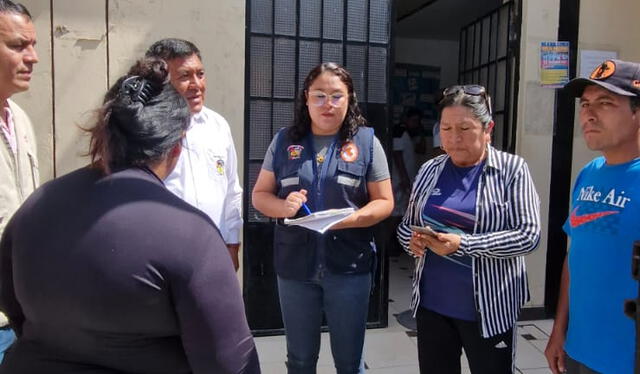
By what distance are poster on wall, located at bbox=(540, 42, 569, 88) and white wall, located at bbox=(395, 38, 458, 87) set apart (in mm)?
3772

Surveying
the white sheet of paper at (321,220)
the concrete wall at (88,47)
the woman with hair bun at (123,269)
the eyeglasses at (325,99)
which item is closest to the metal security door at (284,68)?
the concrete wall at (88,47)

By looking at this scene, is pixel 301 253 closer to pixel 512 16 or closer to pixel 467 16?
pixel 512 16

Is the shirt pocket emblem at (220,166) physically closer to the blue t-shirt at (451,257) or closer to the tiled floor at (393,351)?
the blue t-shirt at (451,257)

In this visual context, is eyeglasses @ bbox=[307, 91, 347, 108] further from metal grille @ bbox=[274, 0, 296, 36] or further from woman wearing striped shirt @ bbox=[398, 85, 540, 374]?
metal grille @ bbox=[274, 0, 296, 36]

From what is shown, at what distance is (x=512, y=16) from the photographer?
404 cm

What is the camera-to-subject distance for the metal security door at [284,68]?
3.60 meters

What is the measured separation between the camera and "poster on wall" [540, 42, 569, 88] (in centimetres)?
394

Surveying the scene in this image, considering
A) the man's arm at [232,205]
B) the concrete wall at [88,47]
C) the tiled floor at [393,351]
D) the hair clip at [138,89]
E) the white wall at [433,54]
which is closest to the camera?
the hair clip at [138,89]

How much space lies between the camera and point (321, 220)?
209 centimetres

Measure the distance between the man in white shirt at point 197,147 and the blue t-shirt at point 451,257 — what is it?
89 centimetres

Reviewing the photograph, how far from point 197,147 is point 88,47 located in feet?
5.33

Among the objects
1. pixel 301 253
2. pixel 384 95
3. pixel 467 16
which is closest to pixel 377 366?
pixel 301 253

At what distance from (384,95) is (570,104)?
4.88 ft

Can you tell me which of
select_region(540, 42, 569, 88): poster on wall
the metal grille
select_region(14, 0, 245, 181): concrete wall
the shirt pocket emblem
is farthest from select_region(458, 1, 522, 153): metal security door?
the shirt pocket emblem
